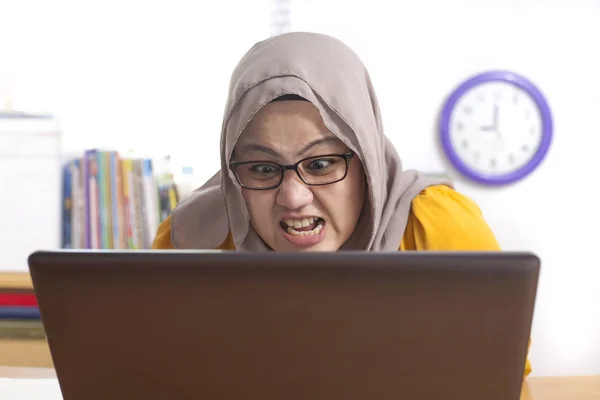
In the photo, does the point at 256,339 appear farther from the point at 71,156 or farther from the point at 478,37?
the point at 478,37

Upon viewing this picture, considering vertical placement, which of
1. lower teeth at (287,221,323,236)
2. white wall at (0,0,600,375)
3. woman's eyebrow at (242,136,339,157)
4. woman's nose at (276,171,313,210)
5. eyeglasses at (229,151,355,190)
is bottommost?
lower teeth at (287,221,323,236)

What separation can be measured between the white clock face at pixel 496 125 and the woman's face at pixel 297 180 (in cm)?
131

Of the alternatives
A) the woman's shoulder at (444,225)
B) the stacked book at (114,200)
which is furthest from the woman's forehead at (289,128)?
the stacked book at (114,200)

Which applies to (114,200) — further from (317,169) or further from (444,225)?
(444,225)

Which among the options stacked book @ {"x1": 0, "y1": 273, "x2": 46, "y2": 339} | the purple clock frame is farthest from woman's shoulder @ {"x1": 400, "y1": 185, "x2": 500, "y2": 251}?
stacked book @ {"x1": 0, "y1": 273, "x2": 46, "y2": 339}

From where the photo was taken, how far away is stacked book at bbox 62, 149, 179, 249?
2227 mm

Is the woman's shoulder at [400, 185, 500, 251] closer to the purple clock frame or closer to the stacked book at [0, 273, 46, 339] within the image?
the purple clock frame

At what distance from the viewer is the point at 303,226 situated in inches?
46.4

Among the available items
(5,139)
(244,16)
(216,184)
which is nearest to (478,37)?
(244,16)

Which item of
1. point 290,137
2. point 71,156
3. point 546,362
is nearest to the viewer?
point 290,137

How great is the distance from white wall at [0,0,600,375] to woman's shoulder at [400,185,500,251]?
1166mm

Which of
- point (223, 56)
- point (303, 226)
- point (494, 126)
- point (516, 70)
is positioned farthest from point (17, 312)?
point (516, 70)

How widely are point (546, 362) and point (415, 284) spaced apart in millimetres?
2400

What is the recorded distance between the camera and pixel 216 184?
1.60 meters
